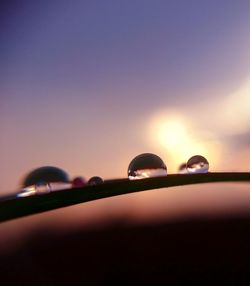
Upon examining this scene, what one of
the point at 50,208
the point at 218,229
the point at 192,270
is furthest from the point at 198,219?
the point at 50,208

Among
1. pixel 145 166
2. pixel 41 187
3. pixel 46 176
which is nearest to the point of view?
pixel 41 187

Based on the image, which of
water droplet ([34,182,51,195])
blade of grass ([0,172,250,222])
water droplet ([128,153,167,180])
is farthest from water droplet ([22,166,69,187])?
blade of grass ([0,172,250,222])

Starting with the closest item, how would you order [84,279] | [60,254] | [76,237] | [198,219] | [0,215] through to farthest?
[0,215], [84,279], [60,254], [76,237], [198,219]

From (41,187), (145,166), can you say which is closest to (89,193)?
(41,187)

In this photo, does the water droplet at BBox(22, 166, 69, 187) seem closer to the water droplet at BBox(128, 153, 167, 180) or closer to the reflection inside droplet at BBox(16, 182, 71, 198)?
the reflection inside droplet at BBox(16, 182, 71, 198)

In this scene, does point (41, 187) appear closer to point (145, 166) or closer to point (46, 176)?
point (46, 176)

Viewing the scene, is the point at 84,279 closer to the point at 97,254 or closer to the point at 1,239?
the point at 97,254

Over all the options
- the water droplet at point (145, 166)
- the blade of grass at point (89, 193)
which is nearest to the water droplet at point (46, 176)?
the water droplet at point (145, 166)
